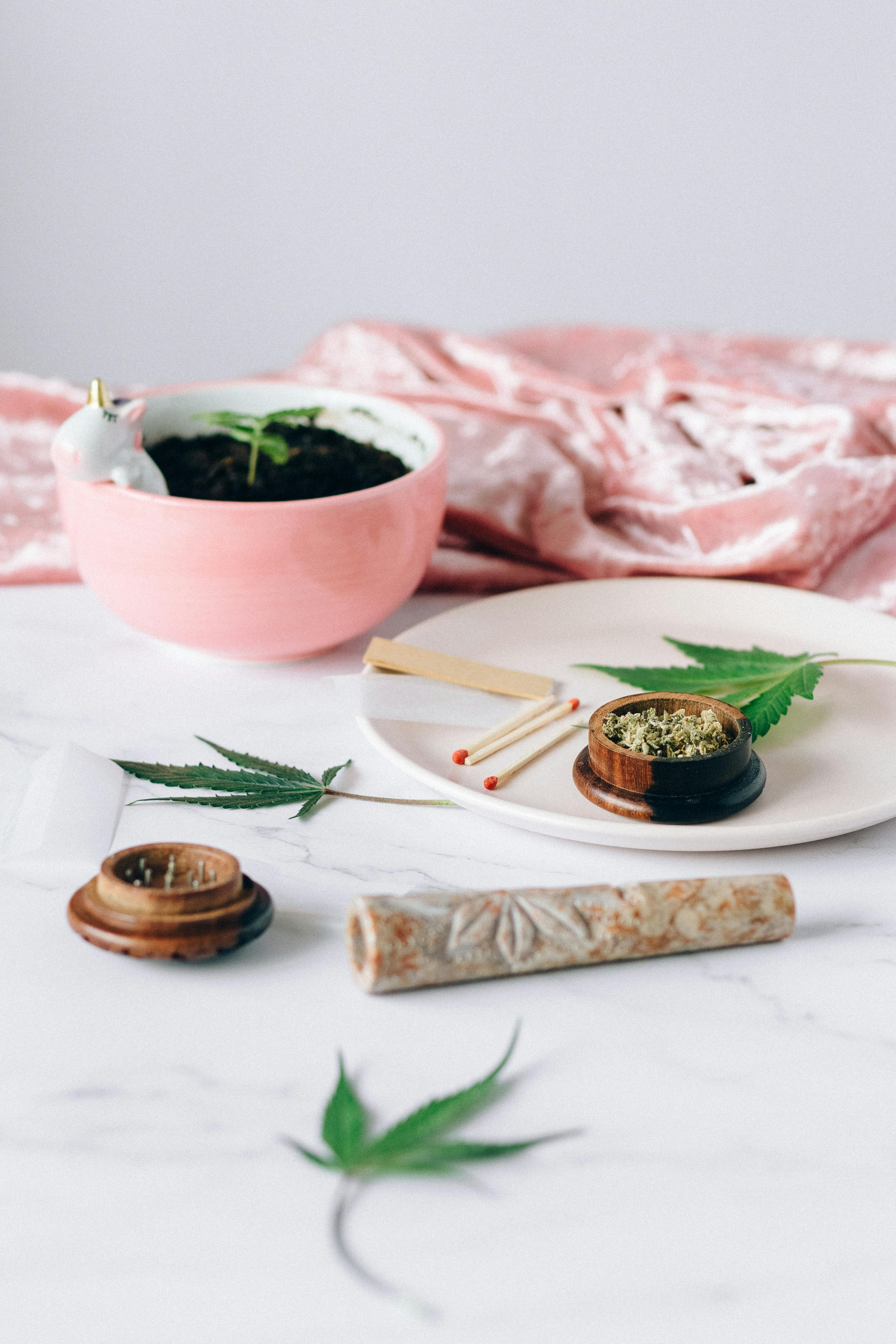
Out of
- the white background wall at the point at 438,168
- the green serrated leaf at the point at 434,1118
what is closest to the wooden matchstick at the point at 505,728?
the green serrated leaf at the point at 434,1118

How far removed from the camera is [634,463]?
985 millimetres

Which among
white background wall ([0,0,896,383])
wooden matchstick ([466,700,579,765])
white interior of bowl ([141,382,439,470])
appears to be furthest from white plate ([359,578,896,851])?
white background wall ([0,0,896,383])

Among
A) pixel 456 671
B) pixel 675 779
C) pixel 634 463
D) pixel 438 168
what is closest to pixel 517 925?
pixel 675 779

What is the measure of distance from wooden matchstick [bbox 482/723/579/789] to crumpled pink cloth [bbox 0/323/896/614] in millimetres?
260

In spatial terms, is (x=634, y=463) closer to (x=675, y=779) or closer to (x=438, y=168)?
(x=675, y=779)

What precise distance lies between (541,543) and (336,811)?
1.18ft

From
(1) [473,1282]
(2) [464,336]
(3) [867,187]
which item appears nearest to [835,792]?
(1) [473,1282]

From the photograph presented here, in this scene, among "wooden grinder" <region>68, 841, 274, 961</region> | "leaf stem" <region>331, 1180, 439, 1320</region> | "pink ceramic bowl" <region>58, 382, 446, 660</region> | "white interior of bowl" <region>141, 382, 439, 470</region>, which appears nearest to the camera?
"leaf stem" <region>331, 1180, 439, 1320</region>

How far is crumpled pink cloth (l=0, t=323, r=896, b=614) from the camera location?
0.90 metres

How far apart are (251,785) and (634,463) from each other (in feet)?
1.60

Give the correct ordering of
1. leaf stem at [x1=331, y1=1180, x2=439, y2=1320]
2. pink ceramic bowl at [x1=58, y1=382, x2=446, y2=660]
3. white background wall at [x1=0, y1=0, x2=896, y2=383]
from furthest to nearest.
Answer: white background wall at [x1=0, y1=0, x2=896, y2=383], pink ceramic bowl at [x1=58, y1=382, x2=446, y2=660], leaf stem at [x1=331, y1=1180, x2=439, y2=1320]

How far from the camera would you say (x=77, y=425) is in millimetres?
697

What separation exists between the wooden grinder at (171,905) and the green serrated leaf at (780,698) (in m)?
0.28

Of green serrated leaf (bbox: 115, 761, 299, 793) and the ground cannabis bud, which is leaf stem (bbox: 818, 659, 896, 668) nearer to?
the ground cannabis bud
